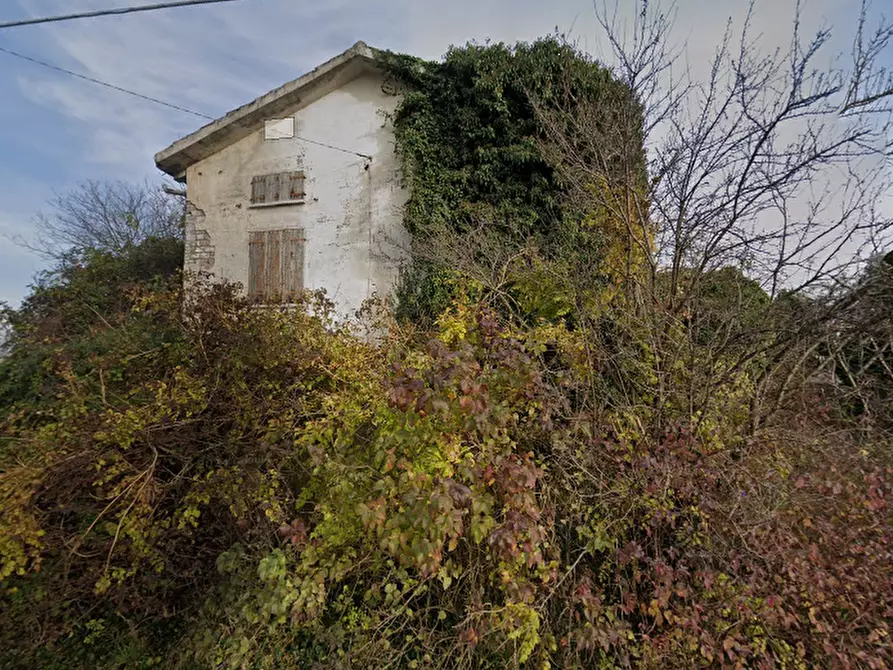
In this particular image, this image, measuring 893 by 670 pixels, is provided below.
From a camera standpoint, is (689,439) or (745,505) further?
(689,439)

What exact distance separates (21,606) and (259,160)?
28.3ft

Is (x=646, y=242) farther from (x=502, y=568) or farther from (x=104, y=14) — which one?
(x=104, y=14)

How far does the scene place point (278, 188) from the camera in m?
9.41

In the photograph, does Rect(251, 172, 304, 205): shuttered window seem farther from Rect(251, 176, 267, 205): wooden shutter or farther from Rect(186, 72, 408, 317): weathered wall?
Rect(186, 72, 408, 317): weathered wall

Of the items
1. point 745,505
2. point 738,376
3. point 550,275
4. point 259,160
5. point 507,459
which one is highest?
point 259,160

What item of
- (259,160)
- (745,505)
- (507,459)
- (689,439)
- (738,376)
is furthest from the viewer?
(259,160)

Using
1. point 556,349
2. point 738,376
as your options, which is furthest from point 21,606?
point 738,376

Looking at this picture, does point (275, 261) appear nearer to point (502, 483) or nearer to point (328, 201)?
point (328, 201)

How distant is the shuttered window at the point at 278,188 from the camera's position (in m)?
9.31

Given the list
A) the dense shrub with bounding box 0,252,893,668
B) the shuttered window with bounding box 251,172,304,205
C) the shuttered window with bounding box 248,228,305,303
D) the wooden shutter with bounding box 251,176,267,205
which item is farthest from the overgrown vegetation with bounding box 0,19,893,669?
the wooden shutter with bounding box 251,176,267,205

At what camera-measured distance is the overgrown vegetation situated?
2584 millimetres

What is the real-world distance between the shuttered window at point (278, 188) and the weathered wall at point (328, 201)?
137mm

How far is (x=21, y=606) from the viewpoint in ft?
11.5

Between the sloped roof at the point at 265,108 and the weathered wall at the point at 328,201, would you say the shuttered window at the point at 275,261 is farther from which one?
the sloped roof at the point at 265,108
